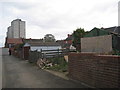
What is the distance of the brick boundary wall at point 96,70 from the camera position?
20.1 feet

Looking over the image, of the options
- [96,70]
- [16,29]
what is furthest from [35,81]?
[16,29]

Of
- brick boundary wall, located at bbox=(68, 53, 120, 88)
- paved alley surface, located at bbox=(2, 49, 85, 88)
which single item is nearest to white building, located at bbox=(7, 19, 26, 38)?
paved alley surface, located at bbox=(2, 49, 85, 88)

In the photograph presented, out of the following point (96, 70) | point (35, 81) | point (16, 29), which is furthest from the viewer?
point (16, 29)

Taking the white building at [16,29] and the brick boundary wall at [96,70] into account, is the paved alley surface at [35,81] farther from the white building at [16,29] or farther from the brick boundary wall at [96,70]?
the white building at [16,29]

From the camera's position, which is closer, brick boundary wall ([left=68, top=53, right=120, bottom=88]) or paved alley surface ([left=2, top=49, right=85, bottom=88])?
brick boundary wall ([left=68, top=53, right=120, bottom=88])

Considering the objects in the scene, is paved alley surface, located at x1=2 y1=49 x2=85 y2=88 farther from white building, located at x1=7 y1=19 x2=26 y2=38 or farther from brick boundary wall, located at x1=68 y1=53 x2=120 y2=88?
white building, located at x1=7 y1=19 x2=26 y2=38

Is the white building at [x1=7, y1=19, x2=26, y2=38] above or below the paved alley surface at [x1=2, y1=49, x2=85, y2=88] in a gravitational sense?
above

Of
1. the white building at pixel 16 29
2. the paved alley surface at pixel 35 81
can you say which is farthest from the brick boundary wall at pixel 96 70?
the white building at pixel 16 29

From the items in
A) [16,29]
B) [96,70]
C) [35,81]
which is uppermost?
[16,29]

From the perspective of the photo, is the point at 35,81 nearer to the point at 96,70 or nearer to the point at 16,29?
the point at 96,70

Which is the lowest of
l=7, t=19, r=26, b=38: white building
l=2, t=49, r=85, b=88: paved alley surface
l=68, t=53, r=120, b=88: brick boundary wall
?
l=2, t=49, r=85, b=88: paved alley surface

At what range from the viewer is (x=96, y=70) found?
717cm

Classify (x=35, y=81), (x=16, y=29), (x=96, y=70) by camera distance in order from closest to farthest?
(x=96, y=70)
(x=35, y=81)
(x=16, y=29)

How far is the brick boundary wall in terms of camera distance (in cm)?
612
